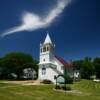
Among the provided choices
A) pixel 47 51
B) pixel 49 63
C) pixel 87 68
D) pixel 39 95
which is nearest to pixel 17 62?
pixel 47 51

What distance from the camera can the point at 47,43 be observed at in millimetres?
71125

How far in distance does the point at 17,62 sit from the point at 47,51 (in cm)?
2503

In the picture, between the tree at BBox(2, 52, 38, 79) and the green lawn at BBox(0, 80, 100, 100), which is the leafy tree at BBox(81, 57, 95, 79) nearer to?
the tree at BBox(2, 52, 38, 79)

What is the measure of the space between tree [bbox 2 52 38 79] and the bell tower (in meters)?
22.4

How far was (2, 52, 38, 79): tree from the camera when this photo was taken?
91812mm

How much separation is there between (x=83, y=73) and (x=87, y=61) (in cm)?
837

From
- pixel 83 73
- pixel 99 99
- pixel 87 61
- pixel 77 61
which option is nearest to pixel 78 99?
pixel 99 99

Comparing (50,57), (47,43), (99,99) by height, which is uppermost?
(47,43)

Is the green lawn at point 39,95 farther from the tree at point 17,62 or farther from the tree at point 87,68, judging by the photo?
the tree at point 87,68

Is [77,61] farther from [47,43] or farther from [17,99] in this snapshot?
[17,99]

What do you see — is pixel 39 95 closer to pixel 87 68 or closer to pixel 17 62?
pixel 17 62

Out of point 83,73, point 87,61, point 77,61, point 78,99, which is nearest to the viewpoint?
point 78,99

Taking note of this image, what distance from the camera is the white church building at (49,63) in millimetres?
67500

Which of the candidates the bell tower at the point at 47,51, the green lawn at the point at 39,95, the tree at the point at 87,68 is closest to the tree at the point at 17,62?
the tree at the point at 87,68
